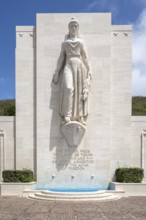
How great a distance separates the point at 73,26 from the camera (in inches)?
697

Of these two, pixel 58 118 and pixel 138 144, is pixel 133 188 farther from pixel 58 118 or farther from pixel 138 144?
pixel 58 118

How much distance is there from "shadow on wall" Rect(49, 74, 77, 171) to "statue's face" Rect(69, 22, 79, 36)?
8.19ft

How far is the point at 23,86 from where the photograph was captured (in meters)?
18.6

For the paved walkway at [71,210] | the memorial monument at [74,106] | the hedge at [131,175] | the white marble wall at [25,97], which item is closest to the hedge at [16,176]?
the memorial monument at [74,106]

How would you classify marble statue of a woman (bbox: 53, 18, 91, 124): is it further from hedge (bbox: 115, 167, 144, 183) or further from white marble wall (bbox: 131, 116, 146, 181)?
hedge (bbox: 115, 167, 144, 183)

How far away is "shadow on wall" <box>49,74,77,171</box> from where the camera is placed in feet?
59.3

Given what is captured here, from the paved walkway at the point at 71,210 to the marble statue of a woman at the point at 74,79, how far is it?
4.45m

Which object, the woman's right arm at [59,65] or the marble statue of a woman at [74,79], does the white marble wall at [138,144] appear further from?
the woman's right arm at [59,65]

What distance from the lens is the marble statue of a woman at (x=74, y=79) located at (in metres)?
Result: 17.6

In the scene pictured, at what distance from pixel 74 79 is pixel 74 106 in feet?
4.08

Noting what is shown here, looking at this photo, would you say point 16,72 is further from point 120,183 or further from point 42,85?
point 120,183

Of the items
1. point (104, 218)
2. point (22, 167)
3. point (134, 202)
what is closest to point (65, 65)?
point (22, 167)

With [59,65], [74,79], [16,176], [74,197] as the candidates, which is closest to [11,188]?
[16,176]

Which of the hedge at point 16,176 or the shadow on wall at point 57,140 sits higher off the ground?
the shadow on wall at point 57,140
